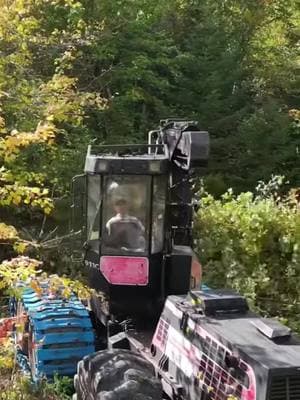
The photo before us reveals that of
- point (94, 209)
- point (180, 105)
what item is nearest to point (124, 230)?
point (94, 209)

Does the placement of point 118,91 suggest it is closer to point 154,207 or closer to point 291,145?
point 291,145

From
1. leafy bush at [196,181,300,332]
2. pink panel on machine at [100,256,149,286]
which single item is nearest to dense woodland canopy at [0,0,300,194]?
leafy bush at [196,181,300,332]

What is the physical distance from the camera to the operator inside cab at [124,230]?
7.02 m

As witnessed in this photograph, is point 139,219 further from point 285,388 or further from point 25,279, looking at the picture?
point 285,388

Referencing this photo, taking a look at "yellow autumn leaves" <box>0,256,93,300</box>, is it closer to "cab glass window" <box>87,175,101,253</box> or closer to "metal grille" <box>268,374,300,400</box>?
"metal grille" <box>268,374,300,400</box>

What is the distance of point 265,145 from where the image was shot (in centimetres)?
1545

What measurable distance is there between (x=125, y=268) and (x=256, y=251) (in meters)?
3.88

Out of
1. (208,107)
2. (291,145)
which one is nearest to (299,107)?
(291,145)

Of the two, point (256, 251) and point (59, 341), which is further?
point (256, 251)

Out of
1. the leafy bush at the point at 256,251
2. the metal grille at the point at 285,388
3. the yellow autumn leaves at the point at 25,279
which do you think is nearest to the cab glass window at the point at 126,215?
the yellow autumn leaves at the point at 25,279

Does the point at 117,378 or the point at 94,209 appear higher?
the point at 94,209

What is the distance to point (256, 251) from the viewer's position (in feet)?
34.7

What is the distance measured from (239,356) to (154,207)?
2409mm

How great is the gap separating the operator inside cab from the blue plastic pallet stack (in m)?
0.93
